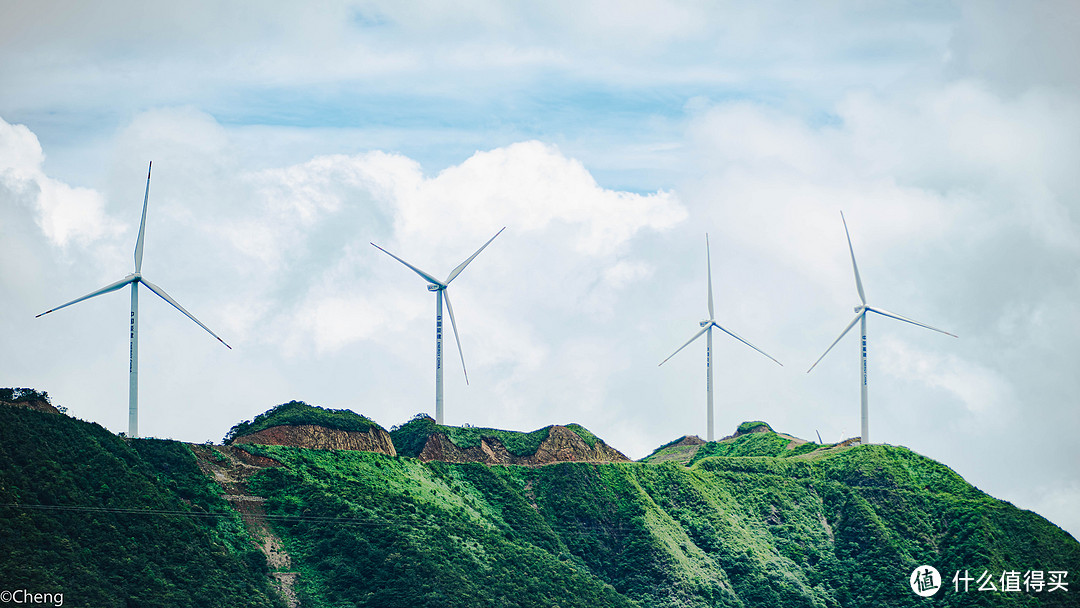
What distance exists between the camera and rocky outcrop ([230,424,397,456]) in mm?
119000

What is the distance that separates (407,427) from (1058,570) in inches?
3144

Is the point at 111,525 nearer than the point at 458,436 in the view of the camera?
Yes

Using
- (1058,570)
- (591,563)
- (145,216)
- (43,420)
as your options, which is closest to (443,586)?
(591,563)

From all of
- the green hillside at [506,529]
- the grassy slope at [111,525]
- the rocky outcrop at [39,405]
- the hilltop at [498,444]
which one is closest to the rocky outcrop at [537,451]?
the hilltop at [498,444]

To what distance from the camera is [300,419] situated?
399 ft

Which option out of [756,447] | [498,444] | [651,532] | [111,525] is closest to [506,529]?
[651,532]

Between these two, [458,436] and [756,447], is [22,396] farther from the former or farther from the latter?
[756,447]

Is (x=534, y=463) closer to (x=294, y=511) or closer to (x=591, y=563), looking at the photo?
(x=591, y=563)

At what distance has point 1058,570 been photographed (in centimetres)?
13438

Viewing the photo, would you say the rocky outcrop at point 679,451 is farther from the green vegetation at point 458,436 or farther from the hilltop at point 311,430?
the hilltop at point 311,430

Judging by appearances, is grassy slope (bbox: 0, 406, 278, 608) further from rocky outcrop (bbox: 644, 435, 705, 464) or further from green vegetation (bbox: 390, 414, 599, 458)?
rocky outcrop (bbox: 644, 435, 705, 464)

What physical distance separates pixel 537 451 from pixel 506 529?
22540 millimetres

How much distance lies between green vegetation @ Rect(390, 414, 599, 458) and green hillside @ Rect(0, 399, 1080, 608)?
5979mm

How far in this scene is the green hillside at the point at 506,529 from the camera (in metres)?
89.2
